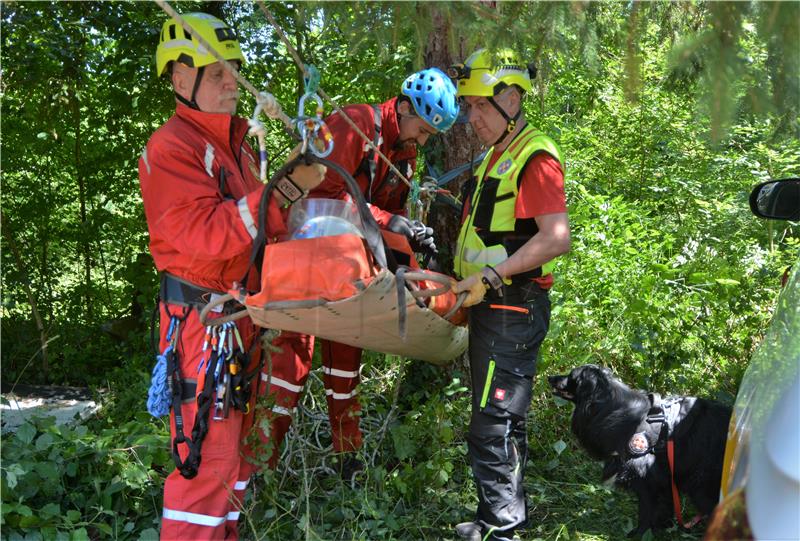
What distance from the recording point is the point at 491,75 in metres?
3.74

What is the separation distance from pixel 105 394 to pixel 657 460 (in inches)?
167

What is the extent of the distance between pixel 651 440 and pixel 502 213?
1548mm

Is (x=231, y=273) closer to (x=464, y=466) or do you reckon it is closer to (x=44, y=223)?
(x=464, y=466)

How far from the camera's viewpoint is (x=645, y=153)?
8.23 meters

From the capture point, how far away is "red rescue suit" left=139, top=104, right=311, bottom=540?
3012 mm

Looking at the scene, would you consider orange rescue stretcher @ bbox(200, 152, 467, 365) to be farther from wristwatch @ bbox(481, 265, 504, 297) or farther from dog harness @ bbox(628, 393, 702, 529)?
dog harness @ bbox(628, 393, 702, 529)

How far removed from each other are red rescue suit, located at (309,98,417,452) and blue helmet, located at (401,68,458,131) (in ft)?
0.72

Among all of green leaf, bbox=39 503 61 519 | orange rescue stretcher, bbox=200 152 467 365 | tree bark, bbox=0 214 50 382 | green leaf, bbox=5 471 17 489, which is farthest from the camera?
tree bark, bbox=0 214 50 382

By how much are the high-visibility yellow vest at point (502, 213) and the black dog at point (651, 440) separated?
96 cm

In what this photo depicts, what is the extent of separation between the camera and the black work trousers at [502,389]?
3.79m

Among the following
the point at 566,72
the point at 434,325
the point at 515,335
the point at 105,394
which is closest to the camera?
the point at 434,325

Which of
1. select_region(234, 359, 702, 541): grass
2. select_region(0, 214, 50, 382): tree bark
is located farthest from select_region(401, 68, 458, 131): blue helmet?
select_region(0, 214, 50, 382): tree bark

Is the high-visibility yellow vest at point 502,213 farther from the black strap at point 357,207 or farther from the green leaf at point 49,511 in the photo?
the green leaf at point 49,511

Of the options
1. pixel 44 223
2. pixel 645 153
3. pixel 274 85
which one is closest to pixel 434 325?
pixel 274 85
